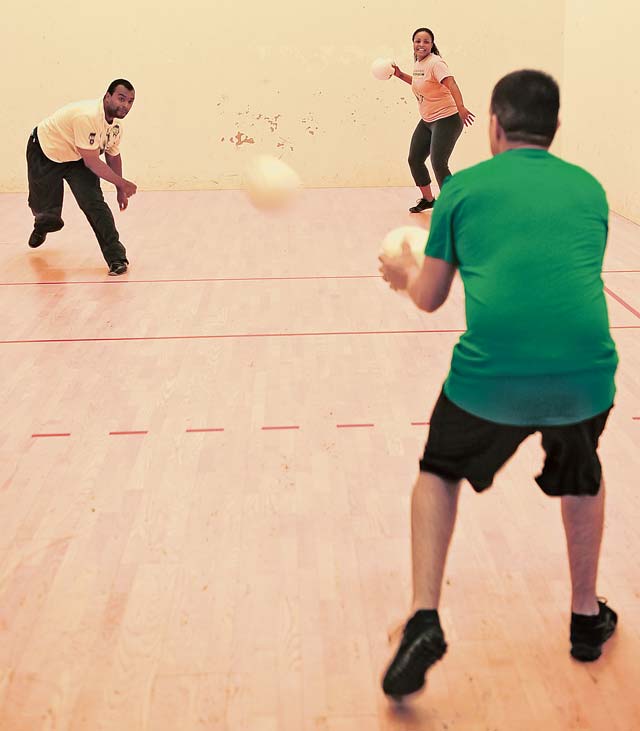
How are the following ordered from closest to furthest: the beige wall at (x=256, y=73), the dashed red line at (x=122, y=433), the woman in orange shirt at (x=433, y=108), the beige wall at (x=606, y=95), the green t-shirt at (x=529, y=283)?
1. the green t-shirt at (x=529, y=283)
2. the dashed red line at (x=122, y=433)
3. the woman in orange shirt at (x=433, y=108)
4. the beige wall at (x=606, y=95)
5. the beige wall at (x=256, y=73)

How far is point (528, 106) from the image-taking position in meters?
1.58

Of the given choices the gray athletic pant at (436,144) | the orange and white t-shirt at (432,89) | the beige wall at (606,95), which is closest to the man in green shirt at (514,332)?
the orange and white t-shirt at (432,89)

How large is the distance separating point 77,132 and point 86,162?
0.51ft

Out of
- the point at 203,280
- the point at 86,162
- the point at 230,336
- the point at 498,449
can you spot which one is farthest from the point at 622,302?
the point at 498,449

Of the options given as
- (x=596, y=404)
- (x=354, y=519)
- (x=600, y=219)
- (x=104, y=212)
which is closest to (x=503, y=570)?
(x=354, y=519)

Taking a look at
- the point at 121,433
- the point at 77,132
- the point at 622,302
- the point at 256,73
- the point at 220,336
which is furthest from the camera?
the point at 256,73

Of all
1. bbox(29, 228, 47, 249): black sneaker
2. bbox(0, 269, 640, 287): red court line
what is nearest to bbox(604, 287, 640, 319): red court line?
bbox(0, 269, 640, 287): red court line

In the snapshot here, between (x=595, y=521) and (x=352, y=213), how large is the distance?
5.51m

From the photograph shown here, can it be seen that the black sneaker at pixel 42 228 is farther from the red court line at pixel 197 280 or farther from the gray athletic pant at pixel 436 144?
the gray athletic pant at pixel 436 144

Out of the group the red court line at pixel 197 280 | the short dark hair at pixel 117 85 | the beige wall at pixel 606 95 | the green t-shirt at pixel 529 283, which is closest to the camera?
the green t-shirt at pixel 529 283

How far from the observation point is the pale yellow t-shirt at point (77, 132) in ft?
16.0

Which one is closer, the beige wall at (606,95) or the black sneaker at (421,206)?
the beige wall at (606,95)

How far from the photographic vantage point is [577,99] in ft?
25.3

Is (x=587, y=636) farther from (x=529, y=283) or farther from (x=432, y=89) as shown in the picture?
(x=432, y=89)
